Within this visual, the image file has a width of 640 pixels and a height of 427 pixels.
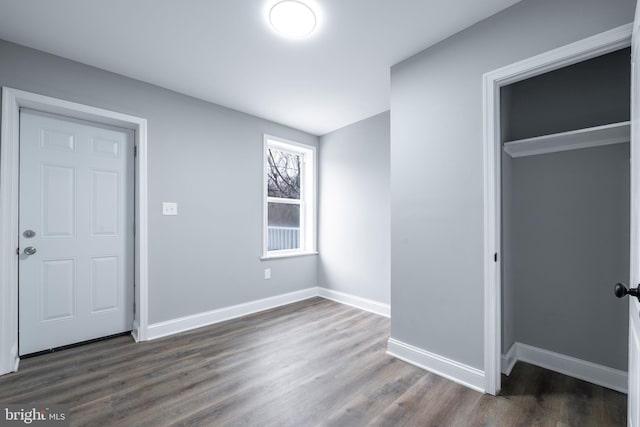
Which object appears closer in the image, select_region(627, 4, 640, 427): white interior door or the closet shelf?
select_region(627, 4, 640, 427): white interior door

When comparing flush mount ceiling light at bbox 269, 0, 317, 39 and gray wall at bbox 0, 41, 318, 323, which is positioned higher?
flush mount ceiling light at bbox 269, 0, 317, 39

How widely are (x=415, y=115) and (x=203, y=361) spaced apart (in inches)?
104

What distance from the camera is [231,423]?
5.27ft

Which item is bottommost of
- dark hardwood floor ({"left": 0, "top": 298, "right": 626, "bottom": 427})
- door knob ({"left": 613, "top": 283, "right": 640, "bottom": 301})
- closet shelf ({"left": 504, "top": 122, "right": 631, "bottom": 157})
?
dark hardwood floor ({"left": 0, "top": 298, "right": 626, "bottom": 427})

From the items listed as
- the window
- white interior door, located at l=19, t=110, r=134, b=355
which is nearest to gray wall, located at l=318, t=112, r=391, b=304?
the window

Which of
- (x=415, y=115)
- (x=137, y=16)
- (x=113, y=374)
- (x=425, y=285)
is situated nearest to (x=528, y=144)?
(x=415, y=115)

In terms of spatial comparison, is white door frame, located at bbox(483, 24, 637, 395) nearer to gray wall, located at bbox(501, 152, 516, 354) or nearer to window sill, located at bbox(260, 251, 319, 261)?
gray wall, located at bbox(501, 152, 516, 354)

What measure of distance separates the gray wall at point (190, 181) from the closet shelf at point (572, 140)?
2.78 metres

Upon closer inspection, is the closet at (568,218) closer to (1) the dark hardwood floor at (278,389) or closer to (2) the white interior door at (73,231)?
(1) the dark hardwood floor at (278,389)

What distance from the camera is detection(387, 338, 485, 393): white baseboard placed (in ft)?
6.29

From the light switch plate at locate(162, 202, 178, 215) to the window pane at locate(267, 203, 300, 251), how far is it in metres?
1.31

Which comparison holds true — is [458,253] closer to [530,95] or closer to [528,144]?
[528,144]

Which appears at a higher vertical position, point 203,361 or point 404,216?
point 404,216

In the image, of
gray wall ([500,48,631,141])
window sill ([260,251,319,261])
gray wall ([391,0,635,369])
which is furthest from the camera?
window sill ([260,251,319,261])
